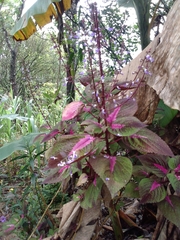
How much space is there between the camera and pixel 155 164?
3.30 feet

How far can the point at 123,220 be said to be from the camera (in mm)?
1323

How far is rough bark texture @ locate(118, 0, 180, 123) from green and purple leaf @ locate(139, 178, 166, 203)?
263 millimetres

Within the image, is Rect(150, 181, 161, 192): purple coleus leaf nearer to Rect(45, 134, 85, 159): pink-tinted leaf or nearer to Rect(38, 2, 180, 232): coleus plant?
Rect(38, 2, 180, 232): coleus plant

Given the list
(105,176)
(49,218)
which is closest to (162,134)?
(105,176)

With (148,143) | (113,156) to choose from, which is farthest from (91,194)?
(148,143)

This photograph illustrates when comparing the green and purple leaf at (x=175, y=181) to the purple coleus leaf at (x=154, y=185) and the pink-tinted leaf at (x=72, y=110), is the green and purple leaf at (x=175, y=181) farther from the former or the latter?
the pink-tinted leaf at (x=72, y=110)

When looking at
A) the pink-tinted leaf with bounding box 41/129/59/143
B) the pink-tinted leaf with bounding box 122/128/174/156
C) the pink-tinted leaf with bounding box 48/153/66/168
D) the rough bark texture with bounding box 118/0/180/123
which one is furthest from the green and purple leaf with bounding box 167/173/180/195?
the pink-tinted leaf with bounding box 41/129/59/143

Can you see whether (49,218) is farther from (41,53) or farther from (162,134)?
(41,53)

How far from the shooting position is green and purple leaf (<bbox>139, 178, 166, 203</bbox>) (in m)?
0.94

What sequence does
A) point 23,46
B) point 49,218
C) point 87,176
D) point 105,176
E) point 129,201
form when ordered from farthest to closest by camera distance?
1. point 23,46
2. point 129,201
3. point 49,218
4. point 87,176
5. point 105,176

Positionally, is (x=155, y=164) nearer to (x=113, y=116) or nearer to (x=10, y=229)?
(x=113, y=116)

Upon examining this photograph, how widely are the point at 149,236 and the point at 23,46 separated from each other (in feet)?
33.6

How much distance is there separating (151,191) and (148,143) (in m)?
0.18

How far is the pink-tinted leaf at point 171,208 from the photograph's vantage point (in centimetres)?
93
